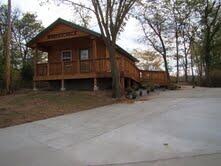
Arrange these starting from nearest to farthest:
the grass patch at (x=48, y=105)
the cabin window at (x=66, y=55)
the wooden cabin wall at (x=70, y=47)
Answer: the grass patch at (x=48, y=105), the wooden cabin wall at (x=70, y=47), the cabin window at (x=66, y=55)

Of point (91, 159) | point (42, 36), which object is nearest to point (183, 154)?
point (91, 159)

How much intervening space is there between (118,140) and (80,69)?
13937 mm

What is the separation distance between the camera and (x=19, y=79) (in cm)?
2966

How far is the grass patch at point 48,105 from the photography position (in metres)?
13.7

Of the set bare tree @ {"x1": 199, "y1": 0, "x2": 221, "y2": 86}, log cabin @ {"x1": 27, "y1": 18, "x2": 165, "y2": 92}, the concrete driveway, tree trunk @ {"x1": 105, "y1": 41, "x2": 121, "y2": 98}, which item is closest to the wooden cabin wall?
log cabin @ {"x1": 27, "y1": 18, "x2": 165, "y2": 92}

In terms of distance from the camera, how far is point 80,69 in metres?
22.9

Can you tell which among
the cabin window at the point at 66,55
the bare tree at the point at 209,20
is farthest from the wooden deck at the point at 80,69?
the bare tree at the point at 209,20

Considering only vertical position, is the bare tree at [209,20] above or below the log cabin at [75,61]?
above

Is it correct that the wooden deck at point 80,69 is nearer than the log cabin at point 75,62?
Yes

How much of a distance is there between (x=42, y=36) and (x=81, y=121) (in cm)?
1386

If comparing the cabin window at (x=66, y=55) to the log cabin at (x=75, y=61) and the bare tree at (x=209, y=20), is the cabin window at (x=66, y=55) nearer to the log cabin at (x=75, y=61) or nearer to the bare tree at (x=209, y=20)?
the log cabin at (x=75, y=61)

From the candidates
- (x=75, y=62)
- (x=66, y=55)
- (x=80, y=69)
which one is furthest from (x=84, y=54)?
(x=80, y=69)

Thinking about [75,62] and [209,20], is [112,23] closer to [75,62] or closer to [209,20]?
[75,62]

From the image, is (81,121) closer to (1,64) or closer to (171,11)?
(1,64)
